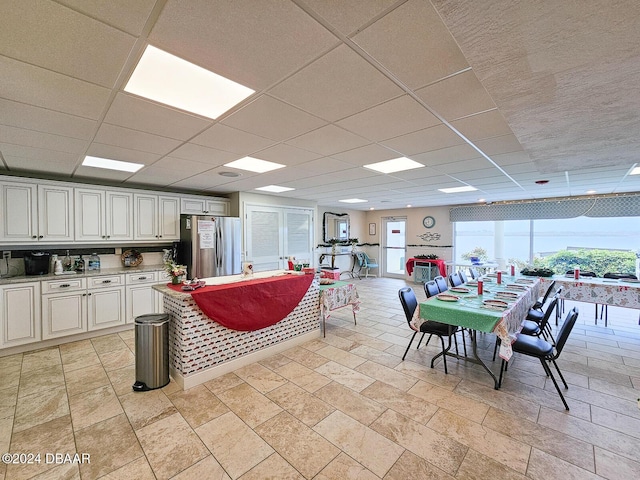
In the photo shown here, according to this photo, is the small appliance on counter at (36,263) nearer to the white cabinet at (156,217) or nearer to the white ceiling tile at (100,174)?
the white cabinet at (156,217)

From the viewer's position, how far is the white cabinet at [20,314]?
3.35 meters

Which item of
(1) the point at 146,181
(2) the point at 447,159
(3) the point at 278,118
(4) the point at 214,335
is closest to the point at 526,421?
(2) the point at 447,159

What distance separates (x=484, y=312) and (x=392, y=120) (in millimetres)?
2010

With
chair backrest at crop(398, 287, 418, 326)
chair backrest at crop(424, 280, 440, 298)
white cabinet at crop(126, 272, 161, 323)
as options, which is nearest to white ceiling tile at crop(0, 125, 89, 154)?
white cabinet at crop(126, 272, 161, 323)

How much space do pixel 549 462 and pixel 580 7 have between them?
2.45 meters

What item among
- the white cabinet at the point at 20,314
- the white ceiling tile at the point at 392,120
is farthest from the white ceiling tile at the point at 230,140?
the white cabinet at the point at 20,314

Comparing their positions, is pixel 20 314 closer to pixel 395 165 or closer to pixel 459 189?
pixel 395 165

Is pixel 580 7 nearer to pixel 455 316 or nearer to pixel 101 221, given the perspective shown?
pixel 455 316

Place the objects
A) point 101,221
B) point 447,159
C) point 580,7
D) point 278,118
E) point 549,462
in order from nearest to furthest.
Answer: point 580,7
point 549,462
point 278,118
point 447,159
point 101,221

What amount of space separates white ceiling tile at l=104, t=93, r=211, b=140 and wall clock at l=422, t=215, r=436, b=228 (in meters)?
7.52

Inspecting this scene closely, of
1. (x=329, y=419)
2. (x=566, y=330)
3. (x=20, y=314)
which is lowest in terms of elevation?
(x=329, y=419)

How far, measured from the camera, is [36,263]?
3.80m

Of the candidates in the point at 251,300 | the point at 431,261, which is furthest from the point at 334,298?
the point at 431,261

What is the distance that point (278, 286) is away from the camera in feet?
11.0
